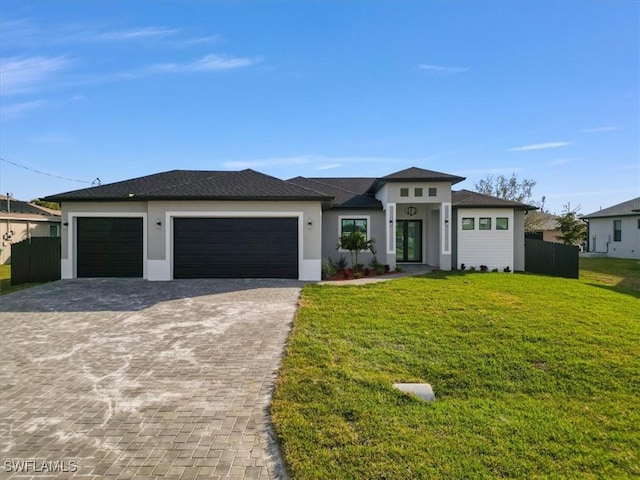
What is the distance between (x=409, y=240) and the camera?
18312 millimetres

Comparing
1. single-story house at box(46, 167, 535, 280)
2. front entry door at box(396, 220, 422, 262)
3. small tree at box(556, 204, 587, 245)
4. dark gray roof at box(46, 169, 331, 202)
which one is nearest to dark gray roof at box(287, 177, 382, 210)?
front entry door at box(396, 220, 422, 262)

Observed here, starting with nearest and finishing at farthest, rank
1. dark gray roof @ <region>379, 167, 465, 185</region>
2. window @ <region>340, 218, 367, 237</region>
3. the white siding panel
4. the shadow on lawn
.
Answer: the shadow on lawn, dark gray roof @ <region>379, 167, 465, 185</region>, the white siding panel, window @ <region>340, 218, 367, 237</region>

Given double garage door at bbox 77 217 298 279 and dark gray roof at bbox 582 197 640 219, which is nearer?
double garage door at bbox 77 217 298 279

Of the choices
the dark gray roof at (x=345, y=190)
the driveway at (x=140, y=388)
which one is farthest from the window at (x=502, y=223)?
the driveway at (x=140, y=388)

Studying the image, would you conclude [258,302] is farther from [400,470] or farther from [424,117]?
[424,117]

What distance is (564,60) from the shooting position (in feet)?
40.9

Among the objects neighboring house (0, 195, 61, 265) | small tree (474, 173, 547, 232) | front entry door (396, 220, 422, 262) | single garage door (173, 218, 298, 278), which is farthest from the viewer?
small tree (474, 173, 547, 232)

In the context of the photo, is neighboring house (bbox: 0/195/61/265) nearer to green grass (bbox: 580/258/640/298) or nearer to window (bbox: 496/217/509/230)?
window (bbox: 496/217/509/230)

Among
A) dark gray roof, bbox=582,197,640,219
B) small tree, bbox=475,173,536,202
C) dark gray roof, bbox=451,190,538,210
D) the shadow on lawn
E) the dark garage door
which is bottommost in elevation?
the shadow on lawn

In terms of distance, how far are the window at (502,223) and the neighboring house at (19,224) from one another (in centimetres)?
2825

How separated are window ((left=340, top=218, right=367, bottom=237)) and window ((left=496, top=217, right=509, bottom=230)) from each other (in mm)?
6159

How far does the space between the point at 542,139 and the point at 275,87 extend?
17283 mm

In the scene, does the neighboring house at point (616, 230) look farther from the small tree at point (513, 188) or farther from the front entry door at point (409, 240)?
the front entry door at point (409, 240)

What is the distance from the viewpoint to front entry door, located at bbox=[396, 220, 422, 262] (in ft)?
59.6
